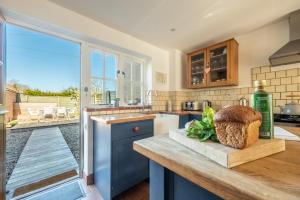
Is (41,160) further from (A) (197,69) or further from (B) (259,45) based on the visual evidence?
(B) (259,45)

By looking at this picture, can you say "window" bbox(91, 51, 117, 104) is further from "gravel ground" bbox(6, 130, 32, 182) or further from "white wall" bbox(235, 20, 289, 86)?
"white wall" bbox(235, 20, 289, 86)

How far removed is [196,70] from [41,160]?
2.91 metres

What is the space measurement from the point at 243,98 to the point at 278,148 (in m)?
2.09

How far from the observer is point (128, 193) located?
5.25ft

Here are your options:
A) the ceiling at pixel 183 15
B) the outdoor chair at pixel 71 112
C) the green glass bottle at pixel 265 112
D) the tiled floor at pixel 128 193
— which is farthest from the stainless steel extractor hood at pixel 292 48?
the outdoor chair at pixel 71 112

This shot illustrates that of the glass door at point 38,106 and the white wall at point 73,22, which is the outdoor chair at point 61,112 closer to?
the glass door at point 38,106

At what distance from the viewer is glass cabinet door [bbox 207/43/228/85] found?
234 cm

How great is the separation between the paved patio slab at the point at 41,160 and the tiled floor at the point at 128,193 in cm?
50

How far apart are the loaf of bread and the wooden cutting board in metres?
0.02

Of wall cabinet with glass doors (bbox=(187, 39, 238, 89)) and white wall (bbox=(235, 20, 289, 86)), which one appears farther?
wall cabinet with glass doors (bbox=(187, 39, 238, 89))

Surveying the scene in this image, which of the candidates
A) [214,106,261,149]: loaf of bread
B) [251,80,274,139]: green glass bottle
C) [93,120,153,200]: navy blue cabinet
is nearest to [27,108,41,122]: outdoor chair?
[93,120,153,200]: navy blue cabinet

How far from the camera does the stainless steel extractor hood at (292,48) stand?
1.74 m

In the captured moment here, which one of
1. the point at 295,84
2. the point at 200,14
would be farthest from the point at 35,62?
the point at 295,84

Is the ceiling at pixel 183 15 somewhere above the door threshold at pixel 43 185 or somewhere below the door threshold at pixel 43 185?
above
